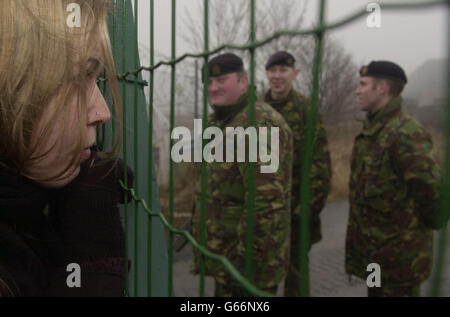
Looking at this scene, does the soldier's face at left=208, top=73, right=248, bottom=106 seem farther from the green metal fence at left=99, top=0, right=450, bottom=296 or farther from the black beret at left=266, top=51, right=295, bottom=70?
the black beret at left=266, top=51, right=295, bottom=70

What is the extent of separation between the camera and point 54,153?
0.75 m

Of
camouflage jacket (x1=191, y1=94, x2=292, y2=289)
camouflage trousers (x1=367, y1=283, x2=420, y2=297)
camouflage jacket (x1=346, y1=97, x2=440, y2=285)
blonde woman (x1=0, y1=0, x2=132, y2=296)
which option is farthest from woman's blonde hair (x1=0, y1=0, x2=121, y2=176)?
camouflage jacket (x1=346, y1=97, x2=440, y2=285)

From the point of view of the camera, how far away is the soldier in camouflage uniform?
0.84m

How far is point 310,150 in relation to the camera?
417 millimetres

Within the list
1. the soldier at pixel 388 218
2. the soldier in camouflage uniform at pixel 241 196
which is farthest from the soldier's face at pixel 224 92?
the soldier at pixel 388 218

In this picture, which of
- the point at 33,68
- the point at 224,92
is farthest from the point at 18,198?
the point at 224,92

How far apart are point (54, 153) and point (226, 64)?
1.14ft

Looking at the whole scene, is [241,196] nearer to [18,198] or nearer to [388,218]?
[388,218]

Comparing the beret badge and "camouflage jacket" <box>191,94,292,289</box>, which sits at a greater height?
the beret badge

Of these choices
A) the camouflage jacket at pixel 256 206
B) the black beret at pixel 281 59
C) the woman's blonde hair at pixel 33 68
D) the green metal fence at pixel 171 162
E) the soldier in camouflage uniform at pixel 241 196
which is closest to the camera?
the green metal fence at pixel 171 162

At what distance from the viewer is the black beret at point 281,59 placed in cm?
54

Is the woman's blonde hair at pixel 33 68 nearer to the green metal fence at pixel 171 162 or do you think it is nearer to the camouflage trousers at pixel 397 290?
the green metal fence at pixel 171 162

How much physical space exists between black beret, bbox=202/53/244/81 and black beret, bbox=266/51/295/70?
7cm
